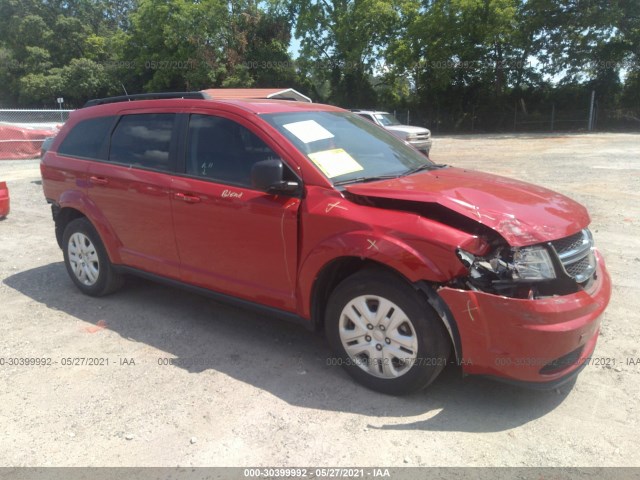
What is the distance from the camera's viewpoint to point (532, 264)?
286 centimetres

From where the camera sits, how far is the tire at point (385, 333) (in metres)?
3.03

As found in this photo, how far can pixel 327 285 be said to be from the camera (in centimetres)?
348

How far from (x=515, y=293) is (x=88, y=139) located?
4.21 m

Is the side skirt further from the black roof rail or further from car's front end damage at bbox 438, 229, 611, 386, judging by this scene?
the black roof rail

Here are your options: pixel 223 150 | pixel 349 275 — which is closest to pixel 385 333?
pixel 349 275

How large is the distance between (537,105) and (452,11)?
26.9 feet

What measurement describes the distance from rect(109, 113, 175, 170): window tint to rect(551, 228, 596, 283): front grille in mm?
3002

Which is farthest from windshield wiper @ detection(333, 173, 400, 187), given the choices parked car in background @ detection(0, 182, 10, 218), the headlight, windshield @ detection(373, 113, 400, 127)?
windshield @ detection(373, 113, 400, 127)

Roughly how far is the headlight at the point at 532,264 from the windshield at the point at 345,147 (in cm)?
118

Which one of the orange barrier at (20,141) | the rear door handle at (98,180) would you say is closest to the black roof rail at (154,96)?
the rear door handle at (98,180)

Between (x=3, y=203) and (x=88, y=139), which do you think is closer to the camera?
(x=88, y=139)

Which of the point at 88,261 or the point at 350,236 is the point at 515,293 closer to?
the point at 350,236

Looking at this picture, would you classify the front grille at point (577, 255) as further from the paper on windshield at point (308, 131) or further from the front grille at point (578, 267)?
the paper on windshield at point (308, 131)

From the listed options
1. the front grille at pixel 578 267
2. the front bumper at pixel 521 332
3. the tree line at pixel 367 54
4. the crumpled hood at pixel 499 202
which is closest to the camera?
the front bumper at pixel 521 332
